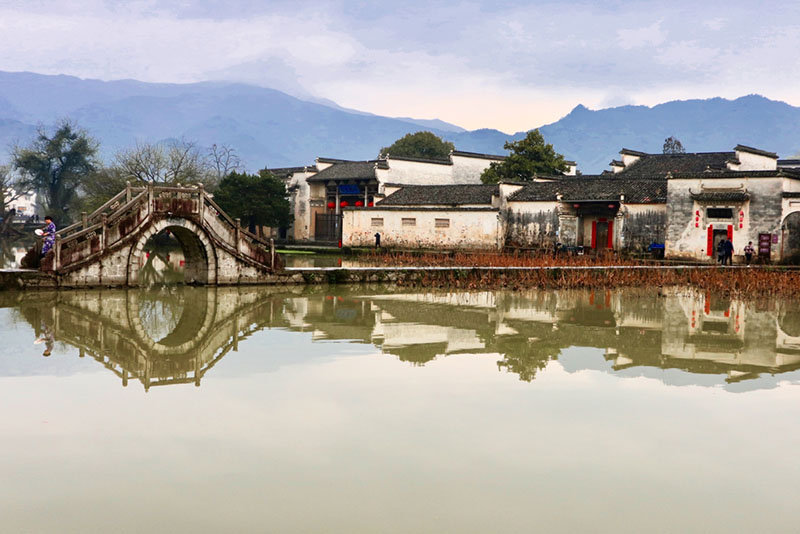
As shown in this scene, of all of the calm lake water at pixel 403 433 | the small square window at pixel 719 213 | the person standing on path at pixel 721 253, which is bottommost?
the calm lake water at pixel 403 433

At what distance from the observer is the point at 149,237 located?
61.7ft

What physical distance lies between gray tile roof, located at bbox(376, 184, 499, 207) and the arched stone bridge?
19301 millimetres

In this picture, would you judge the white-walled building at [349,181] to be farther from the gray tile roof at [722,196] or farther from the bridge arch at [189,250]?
the bridge arch at [189,250]

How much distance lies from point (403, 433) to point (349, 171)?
138 ft

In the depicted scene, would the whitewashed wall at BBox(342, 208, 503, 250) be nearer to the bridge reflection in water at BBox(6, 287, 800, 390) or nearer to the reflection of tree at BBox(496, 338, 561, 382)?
the bridge reflection in water at BBox(6, 287, 800, 390)

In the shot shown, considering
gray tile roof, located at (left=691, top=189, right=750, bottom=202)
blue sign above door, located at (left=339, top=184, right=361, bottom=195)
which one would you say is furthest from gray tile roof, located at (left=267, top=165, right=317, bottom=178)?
gray tile roof, located at (left=691, top=189, right=750, bottom=202)

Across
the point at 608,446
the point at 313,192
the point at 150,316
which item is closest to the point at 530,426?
the point at 608,446

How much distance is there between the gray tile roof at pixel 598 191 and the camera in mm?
34938

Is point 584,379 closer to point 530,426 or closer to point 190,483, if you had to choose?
point 530,426

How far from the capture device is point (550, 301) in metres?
18.5

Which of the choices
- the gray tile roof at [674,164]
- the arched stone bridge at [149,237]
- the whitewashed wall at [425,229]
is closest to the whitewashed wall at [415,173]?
the whitewashed wall at [425,229]

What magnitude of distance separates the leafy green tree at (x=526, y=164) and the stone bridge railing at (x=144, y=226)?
29536 mm

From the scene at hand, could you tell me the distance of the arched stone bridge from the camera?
18.3 m

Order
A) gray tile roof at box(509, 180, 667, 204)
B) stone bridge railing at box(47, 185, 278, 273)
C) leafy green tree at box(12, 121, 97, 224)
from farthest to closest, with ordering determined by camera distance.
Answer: leafy green tree at box(12, 121, 97, 224) → gray tile roof at box(509, 180, 667, 204) → stone bridge railing at box(47, 185, 278, 273)
